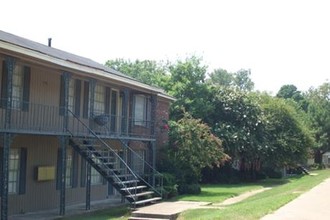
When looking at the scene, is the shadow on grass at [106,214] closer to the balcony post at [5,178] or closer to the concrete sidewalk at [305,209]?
the balcony post at [5,178]

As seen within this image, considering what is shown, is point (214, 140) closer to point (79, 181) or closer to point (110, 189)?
point (110, 189)

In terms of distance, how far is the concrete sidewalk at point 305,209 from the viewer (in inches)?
584

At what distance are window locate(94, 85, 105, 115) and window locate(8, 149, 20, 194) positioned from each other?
17.6 ft

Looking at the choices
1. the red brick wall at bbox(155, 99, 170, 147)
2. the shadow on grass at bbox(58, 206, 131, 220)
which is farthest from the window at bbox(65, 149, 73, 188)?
the red brick wall at bbox(155, 99, 170, 147)

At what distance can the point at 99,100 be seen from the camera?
23750mm

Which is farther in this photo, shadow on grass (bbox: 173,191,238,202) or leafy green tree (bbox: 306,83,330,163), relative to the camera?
leafy green tree (bbox: 306,83,330,163)

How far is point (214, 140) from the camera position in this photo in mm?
27688

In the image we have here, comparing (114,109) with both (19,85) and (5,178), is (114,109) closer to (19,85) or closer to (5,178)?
(19,85)

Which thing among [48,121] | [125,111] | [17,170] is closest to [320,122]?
[125,111]

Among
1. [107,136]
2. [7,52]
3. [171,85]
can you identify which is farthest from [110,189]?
[171,85]

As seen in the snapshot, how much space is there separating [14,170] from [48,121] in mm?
2116

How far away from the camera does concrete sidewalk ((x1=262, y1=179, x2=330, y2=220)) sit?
584 inches

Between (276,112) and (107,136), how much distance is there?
934 inches

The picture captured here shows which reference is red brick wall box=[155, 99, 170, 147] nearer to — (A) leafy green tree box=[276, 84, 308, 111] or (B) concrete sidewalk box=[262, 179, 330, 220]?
(B) concrete sidewalk box=[262, 179, 330, 220]
